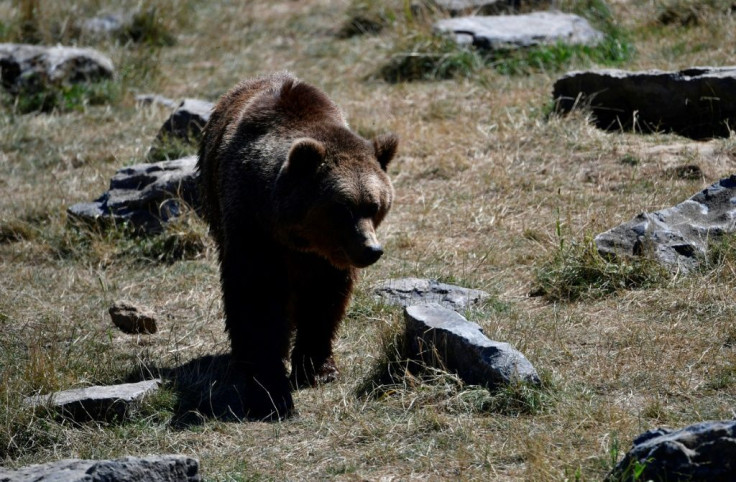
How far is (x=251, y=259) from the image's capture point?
18.9 feet

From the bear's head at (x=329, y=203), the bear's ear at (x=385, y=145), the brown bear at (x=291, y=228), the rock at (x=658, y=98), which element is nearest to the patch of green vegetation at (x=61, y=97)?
the rock at (x=658, y=98)

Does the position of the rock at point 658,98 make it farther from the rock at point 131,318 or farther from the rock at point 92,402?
the rock at point 92,402

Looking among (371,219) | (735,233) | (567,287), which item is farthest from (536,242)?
(371,219)

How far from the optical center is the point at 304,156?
218 inches

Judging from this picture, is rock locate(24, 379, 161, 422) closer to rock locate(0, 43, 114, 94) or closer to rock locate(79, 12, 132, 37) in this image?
rock locate(0, 43, 114, 94)

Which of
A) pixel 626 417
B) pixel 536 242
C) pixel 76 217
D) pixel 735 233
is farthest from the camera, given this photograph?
pixel 76 217

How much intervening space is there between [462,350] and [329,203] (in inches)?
41.1

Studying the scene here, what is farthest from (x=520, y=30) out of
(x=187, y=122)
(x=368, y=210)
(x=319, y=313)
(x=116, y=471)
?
(x=116, y=471)

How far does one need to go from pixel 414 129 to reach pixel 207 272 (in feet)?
10.4

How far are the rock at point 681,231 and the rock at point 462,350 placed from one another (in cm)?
156

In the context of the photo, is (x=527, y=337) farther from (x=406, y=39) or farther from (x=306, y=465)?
(x=406, y=39)

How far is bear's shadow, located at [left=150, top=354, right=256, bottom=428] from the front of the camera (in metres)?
5.60

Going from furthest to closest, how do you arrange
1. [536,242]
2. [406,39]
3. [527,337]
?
[406,39]
[536,242]
[527,337]

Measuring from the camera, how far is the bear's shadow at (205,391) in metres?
5.60
